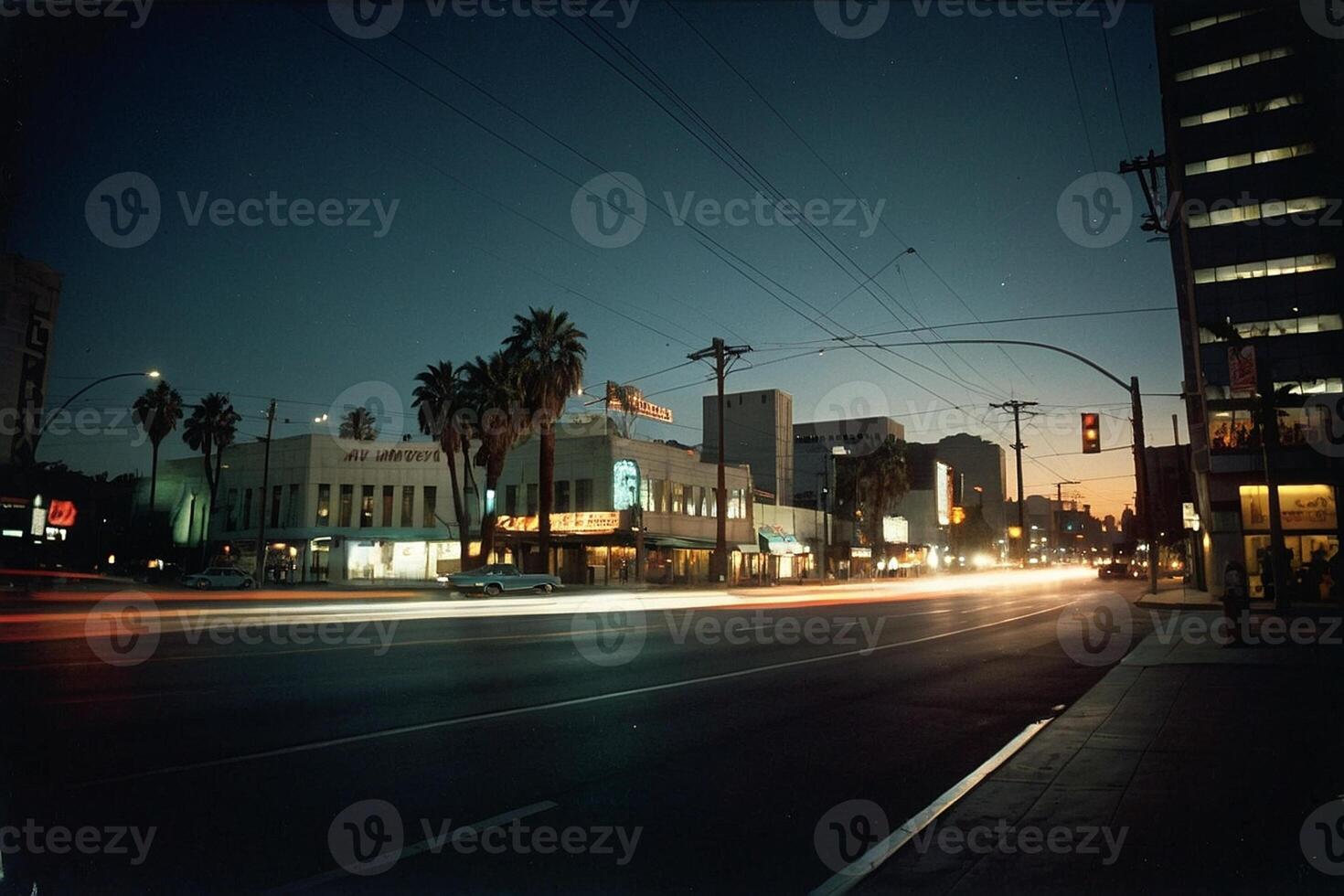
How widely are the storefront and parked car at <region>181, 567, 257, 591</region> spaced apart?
48652mm

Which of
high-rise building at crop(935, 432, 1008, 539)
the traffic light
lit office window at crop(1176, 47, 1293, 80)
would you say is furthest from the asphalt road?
high-rise building at crop(935, 432, 1008, 539)

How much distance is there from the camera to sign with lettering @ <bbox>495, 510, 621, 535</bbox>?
48.7 m

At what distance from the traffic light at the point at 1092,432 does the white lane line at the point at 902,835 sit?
19.8m

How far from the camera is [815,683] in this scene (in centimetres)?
1192

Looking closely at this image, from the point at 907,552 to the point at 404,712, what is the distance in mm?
92872

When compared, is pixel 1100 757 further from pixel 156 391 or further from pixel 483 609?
pixel 156 391

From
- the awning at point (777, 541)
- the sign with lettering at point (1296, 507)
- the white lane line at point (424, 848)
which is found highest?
the sign with lettering at point (1296, 507)

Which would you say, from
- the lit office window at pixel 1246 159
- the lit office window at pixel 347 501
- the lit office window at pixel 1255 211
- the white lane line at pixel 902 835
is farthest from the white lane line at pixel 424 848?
the lit office window at pixel 347 501

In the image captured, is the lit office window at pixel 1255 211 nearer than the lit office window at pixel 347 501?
Yes

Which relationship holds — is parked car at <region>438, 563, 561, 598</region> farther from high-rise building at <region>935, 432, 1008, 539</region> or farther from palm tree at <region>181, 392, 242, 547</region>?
high-rise building at <region>935, 432, 1008, 539</region>

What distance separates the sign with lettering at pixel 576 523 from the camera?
160 ft

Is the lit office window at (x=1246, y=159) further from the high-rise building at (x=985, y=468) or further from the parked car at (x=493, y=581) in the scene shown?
the high-rise building at (x=985, y=468)

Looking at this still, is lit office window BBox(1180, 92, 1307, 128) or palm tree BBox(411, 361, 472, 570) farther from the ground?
lit office window BBox(1180, 92, 1307, 128)

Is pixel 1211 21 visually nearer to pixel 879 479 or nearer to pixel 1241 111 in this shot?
pixel 1241 111
